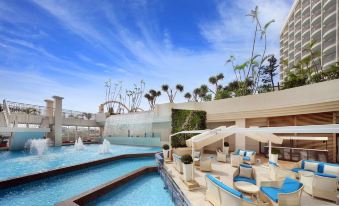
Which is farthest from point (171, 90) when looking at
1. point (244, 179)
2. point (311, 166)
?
point (244, 179)

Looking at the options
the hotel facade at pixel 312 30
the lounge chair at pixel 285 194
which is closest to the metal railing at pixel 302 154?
the lounge chair at pixel 285 194

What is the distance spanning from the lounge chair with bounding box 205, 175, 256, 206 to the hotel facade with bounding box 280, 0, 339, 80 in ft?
74.2

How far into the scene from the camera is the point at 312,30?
132 feet

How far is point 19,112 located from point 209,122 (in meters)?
20.9

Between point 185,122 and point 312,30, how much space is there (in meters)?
38.7

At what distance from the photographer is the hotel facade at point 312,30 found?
33031 millimetres

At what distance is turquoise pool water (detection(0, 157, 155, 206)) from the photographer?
722 cm

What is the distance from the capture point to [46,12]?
34.9 ft

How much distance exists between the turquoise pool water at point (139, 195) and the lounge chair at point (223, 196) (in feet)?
7.06

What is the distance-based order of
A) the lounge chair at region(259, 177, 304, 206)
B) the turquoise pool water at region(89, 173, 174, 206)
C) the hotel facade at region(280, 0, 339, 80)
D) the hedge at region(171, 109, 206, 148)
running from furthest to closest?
the hotel facade at region(280, 0, 339, 80) < the hedge at region(171, 109, 206, 148) < the turquoise pool water at region(89, 173, 174, 206) < the lounge chair at region(259, 177, 304, 206)

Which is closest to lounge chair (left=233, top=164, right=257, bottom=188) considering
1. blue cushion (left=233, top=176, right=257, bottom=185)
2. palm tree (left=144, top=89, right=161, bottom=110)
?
blue cushion (left=233, top=176, right=257, bottom=185)

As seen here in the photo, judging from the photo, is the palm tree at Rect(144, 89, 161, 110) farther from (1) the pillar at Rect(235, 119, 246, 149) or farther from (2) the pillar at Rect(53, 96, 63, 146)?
(1) the pillar at Rect(235, 119, 246, 149)

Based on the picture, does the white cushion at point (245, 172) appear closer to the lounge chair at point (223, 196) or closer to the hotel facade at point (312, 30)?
the lounge chair at point (223, 196)

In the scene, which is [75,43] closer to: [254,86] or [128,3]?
[128,3]
